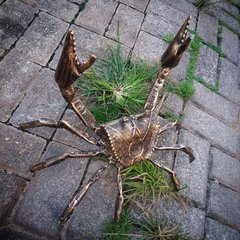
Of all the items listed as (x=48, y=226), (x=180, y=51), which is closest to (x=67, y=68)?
(x=180, y=51)

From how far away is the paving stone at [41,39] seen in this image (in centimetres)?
319

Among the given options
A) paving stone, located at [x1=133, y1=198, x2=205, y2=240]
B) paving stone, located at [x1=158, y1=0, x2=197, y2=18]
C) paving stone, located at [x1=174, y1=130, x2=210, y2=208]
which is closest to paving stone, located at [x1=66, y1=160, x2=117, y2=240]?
paving stone, located at [x1=133, y1=198, x2=205, y2=240]

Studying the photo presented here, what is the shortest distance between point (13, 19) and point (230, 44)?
259 centimetres

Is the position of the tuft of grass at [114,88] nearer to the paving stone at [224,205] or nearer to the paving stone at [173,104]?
the paving stone at [173,104]

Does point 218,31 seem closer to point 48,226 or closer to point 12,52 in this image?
point 12,52

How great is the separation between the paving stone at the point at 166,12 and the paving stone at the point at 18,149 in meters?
2.19

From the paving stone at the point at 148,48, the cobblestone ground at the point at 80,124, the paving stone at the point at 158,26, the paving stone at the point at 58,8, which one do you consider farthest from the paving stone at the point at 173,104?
the paving stone at the point at 58,8

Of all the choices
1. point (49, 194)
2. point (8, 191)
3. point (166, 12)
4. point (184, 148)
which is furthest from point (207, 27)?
point (8, 191)

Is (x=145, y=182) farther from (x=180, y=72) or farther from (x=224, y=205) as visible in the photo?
(x=180, y=72)

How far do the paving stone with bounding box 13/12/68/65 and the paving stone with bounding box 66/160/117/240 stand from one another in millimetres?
1219

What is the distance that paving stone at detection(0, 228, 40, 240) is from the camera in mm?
2283

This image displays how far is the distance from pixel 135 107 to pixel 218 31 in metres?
1.87

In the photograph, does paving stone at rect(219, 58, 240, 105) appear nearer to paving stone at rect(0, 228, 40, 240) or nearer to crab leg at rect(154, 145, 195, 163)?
crab leg at rect(154, 145, 195, 163)

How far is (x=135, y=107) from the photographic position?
10.1ft
